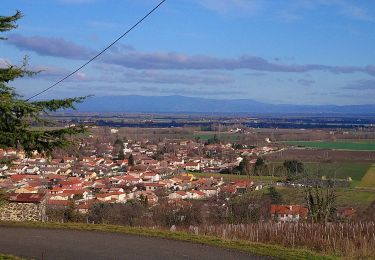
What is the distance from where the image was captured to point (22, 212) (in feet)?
57.3

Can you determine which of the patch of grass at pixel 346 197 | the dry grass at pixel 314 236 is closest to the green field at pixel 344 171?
the patch of grass at pixel 346 197

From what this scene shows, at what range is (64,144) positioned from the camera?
32.1 feet

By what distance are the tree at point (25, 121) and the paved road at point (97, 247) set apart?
2.28 meters

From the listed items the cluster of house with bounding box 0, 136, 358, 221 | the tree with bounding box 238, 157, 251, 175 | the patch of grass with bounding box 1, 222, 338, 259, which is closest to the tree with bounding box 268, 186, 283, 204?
the cluster of house with bounding box 0, 136, 358, 221

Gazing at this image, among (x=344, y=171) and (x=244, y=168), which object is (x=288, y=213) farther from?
(x=244, y=168)

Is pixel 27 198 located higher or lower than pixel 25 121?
lower

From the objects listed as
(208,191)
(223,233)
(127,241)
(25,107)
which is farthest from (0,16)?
(208,191)

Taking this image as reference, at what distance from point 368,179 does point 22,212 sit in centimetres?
3321

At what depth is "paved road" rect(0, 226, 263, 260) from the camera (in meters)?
10.5

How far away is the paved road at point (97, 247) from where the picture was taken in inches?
414

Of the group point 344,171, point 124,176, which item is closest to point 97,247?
point 344,171

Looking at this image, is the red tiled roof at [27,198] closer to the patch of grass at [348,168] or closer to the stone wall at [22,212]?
the stone wall at [22,212]

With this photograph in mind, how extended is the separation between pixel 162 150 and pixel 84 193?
45075 mm

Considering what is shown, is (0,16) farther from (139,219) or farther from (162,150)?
(162,150)
